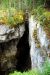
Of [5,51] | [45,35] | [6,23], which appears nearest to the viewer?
[45,35]

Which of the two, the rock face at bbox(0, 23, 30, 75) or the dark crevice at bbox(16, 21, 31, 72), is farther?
the dark crevice at bbox(16, 21, 31, 72)

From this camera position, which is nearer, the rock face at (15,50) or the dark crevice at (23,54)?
the rock face at (15,50)

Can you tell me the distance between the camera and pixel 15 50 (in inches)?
344

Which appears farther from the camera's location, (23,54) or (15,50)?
(23,54)

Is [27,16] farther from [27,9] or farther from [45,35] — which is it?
[45,35]

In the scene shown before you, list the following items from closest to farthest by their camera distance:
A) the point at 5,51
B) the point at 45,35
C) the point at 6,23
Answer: the point at 45,35, the point at 6,23, the point at 5,51

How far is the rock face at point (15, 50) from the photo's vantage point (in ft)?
27.2

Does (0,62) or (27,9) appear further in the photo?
(0,62)

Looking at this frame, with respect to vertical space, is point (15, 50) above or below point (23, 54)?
above

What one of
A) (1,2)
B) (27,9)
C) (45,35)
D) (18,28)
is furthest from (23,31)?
(45,35)

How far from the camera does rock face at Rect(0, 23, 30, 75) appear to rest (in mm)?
8289

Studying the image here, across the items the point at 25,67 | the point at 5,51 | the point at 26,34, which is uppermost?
the point at 26,34

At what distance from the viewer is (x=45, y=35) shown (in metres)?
6.58

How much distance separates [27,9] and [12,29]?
803 millimetres
